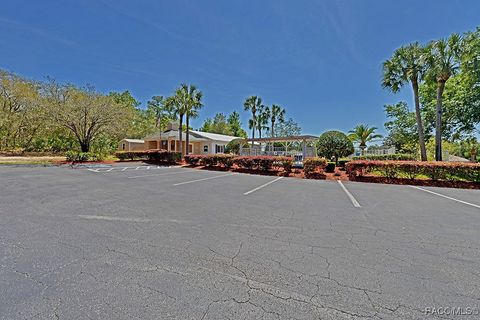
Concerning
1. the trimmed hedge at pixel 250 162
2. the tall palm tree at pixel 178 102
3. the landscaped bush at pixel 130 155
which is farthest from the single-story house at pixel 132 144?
the trimmed hedge at pixel 250 162

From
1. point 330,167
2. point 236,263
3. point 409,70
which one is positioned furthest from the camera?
point 409,70

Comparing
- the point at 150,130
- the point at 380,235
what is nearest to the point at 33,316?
the point at 380,235

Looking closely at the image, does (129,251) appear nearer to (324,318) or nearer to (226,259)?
(226,259)

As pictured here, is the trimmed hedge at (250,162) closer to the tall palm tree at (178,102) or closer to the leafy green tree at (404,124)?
the tall palm tree at (178,102)

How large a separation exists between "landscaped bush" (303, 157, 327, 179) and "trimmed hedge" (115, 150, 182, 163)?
1455 centimetres

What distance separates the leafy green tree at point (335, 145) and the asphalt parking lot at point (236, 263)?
13.1m

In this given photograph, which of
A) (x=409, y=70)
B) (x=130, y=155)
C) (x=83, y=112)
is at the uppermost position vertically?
(x=409, y=70)

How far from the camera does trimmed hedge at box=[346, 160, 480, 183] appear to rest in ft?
34.2

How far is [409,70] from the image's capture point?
16359 mm

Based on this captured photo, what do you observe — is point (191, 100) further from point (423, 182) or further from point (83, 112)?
point (423, 182)

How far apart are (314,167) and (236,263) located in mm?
11072

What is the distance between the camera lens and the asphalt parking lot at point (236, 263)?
202 cm

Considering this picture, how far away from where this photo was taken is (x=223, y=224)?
A: 437cm

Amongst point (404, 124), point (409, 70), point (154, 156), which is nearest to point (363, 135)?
point (404, 124)
